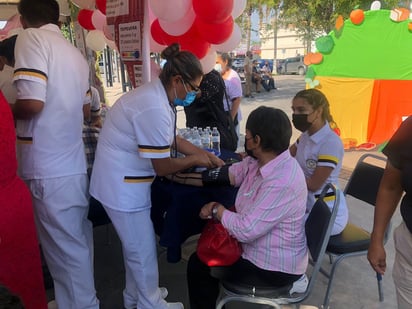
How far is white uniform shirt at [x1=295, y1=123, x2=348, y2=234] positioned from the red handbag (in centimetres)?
73

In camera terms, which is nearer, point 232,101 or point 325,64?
point 232,101

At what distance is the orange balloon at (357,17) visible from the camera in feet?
17.8

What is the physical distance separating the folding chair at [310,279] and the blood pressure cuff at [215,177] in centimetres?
47

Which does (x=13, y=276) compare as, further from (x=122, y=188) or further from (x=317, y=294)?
(x=317, y=294)

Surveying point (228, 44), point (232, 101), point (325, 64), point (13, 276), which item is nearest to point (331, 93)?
point (325, 64)

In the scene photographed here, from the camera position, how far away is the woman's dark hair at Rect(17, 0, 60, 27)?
1.82 m

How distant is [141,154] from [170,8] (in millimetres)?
1466

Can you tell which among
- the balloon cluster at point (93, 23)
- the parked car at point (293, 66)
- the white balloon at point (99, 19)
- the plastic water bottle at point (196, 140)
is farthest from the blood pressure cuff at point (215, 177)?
the parked car at point (293, 66)

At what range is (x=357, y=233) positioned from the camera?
86.3 inches

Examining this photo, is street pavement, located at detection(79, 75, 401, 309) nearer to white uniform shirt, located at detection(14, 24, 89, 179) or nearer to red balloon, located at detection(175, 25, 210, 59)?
white uniform shirt, located at detection(14, 24, 89, 179)

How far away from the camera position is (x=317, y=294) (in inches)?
98.1

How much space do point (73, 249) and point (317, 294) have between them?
158 cm

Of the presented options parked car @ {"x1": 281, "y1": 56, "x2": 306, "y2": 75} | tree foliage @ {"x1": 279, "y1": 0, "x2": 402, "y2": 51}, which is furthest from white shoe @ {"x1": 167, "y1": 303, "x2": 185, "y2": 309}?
parked car @ {"x1": 281, "y1": 56, "x2": 306, "y2": 75}

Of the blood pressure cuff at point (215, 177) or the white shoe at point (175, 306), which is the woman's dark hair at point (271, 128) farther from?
the white shoe at point (175, 306)
